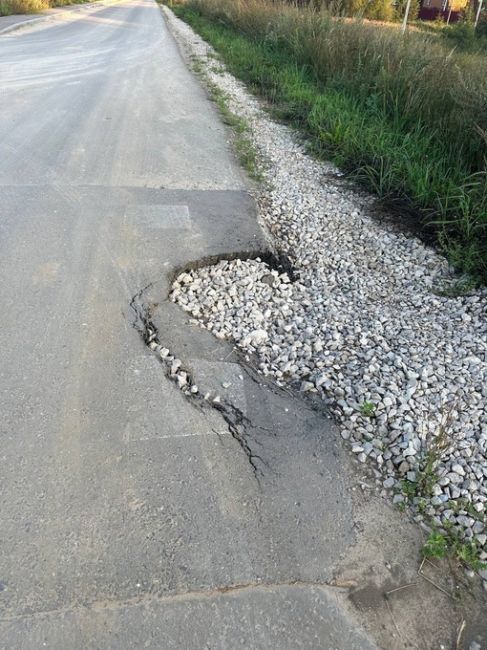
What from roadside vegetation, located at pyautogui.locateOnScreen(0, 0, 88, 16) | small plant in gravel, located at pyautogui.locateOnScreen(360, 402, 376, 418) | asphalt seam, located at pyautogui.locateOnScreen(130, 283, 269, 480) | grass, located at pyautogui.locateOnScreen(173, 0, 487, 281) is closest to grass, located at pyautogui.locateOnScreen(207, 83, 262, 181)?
grass, located at pyautogui.locateOnScreen(173, 0, 487, 281)

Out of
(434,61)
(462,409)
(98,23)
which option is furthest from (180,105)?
(98,23)

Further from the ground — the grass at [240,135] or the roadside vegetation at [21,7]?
the roadside vegetation at [21,7]

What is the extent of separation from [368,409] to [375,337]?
29.4 inches

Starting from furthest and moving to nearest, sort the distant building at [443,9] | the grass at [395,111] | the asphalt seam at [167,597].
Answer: the distant building at [443,9] → the grass at [395,111] → the asphalt seam at [167,597]

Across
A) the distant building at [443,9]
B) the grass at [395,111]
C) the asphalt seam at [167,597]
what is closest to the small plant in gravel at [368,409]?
the asphalt seam at [167,597]

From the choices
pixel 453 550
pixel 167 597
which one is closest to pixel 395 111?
pixel 453 550

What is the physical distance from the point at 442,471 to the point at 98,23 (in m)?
23.2

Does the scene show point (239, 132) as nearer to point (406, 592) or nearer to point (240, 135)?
point (240, 135)

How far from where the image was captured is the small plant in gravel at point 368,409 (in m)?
2.79

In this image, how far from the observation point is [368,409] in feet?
9.18

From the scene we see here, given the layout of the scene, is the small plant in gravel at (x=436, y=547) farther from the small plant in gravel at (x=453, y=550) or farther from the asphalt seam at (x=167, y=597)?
the asphalt seam at (x=167, y=597)

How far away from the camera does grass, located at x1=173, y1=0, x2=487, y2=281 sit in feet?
15.7

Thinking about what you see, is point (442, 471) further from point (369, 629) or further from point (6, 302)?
point (6, 302)

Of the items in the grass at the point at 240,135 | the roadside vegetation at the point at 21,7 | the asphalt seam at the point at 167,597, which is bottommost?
the asphalt seam at the point at 167,597
